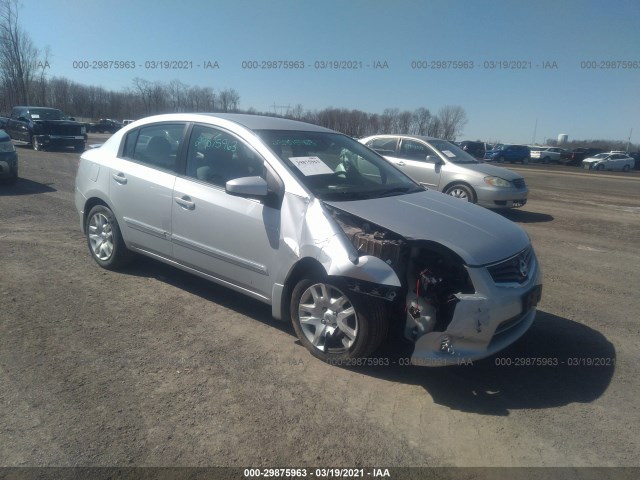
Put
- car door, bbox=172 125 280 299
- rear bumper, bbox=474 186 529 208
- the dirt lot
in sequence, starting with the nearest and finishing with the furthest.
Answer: the dirt lot, car door, bbox=172 125 280 299, rear bumper, bbox=474 186 529 208

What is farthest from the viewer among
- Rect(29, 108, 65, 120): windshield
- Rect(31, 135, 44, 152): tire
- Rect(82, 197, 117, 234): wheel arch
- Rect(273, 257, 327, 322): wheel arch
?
Rect(29, 108, 65, 120): windshield

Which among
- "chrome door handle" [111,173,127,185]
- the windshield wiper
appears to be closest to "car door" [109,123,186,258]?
"chrome door handle" [111,173,127,185]

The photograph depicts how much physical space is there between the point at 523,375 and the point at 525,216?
758cm

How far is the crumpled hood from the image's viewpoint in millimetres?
3264

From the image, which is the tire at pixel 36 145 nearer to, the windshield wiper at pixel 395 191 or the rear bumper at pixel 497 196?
the rear bumper at pixel 497 196

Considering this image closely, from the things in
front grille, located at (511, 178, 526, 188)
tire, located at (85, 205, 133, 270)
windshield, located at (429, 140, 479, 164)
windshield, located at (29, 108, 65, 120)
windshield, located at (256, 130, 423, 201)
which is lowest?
tire, located at (85, 205, 133, 270)

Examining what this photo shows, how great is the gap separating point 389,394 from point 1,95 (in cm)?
5509

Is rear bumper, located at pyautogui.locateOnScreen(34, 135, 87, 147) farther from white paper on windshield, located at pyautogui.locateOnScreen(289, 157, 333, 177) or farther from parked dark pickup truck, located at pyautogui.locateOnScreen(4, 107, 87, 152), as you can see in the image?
white paper on windshield, located at pyautogui.locateOnScreen(289, 157, 333, 177)

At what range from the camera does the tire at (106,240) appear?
506 centimetres

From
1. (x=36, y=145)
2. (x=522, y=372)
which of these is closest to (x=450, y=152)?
(x=522, y=372)

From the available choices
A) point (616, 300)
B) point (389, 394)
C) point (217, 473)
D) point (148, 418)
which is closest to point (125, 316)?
point (148, 418)

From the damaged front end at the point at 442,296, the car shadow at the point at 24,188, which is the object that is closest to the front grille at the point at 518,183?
Answer: the damaged front end at the point at 442,296

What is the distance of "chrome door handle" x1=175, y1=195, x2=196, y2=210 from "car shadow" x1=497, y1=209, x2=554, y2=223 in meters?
7.60

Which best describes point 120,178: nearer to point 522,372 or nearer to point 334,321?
point 334,321
